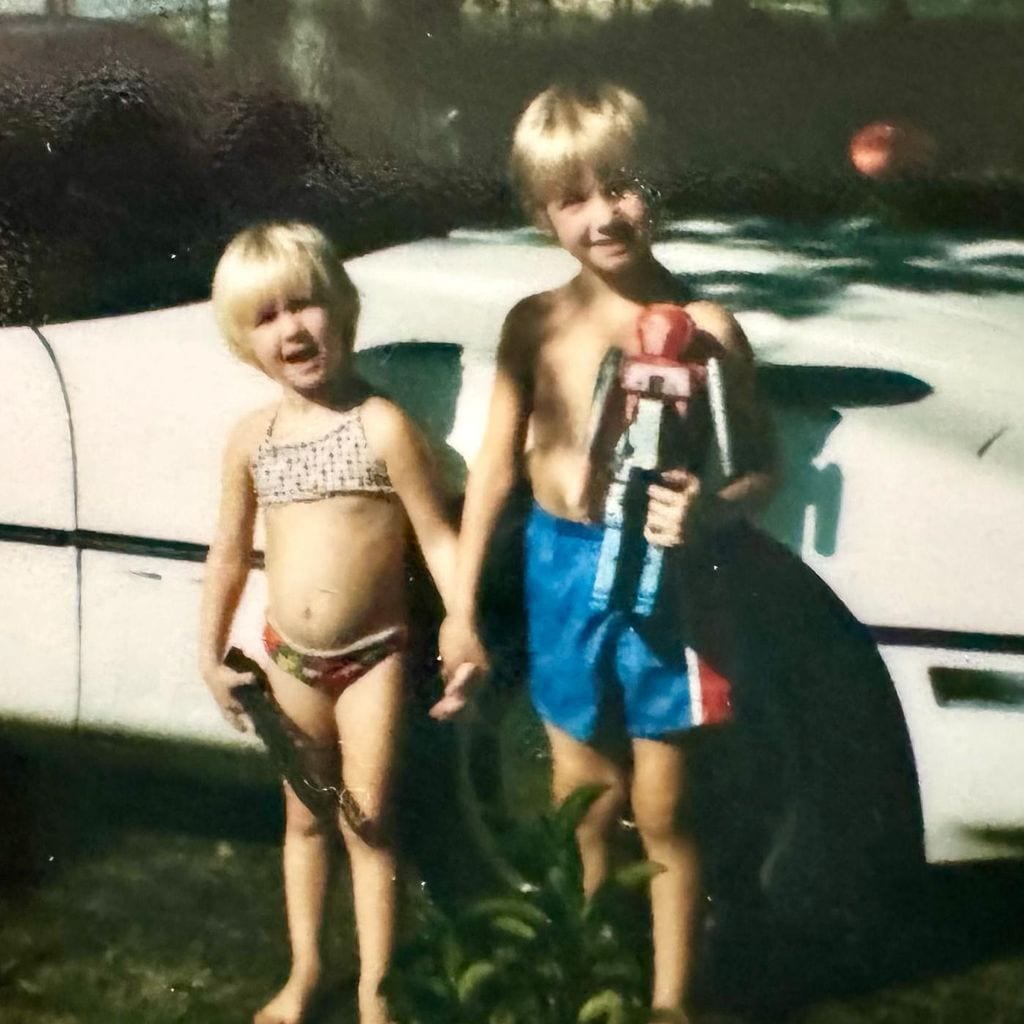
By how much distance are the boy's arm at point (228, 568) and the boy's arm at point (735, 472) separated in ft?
1.35

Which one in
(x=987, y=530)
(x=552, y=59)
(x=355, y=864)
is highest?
(x=552, y=59)

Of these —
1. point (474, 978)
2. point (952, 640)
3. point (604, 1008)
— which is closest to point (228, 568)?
point (474, 978)

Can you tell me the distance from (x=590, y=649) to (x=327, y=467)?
312 mm

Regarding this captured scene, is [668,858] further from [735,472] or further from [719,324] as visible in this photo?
[719,324]

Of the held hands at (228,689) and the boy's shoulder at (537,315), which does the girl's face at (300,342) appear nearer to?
the boy's shoulder at (537,315)

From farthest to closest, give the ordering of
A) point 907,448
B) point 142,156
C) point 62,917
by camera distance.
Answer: point 62,917 → point 142,156 → point 907,448

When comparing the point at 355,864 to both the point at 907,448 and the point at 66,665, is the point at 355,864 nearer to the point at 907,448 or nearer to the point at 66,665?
the point at 66,665

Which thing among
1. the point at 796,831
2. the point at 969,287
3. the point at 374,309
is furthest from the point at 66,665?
the point at 969,287

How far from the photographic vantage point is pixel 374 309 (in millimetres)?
1291

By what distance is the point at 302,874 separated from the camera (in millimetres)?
1392

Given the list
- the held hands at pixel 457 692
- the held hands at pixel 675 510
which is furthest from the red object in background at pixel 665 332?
the held hands at pixel 457 692

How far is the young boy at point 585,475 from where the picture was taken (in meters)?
1.23

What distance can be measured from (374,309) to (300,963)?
70 cm

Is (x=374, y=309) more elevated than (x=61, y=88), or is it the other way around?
(x=61, y=88)
